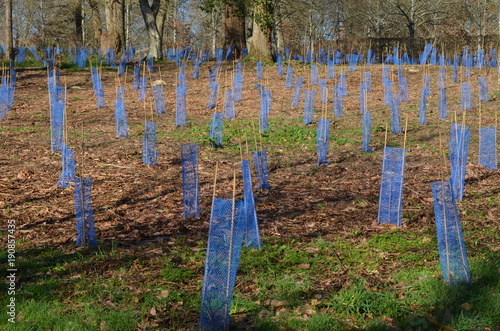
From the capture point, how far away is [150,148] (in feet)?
22.9

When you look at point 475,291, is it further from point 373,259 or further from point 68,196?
point 68,196

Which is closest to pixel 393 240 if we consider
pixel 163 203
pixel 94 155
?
pixel 163 203

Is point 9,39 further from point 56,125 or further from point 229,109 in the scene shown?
point 56,125

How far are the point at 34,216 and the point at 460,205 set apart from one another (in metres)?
4.19

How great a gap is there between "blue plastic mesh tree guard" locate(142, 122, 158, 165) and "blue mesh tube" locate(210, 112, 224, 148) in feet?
4.04

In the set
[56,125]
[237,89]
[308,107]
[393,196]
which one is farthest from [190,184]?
[237,89]

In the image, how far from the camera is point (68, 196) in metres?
5.61

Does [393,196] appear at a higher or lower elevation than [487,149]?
lower

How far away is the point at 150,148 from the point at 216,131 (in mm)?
1525

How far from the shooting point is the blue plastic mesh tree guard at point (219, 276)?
9.69ft

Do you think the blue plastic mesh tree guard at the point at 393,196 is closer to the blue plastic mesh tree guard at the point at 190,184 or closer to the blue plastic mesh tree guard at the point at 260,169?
the blue plastic mesh tree guard at the point at 260,169

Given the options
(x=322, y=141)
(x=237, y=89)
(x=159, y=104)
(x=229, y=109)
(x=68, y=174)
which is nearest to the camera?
(x=68, y=174)

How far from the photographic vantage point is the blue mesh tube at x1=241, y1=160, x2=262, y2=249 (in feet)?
13.5

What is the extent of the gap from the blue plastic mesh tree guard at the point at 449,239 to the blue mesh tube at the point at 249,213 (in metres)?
1.35
